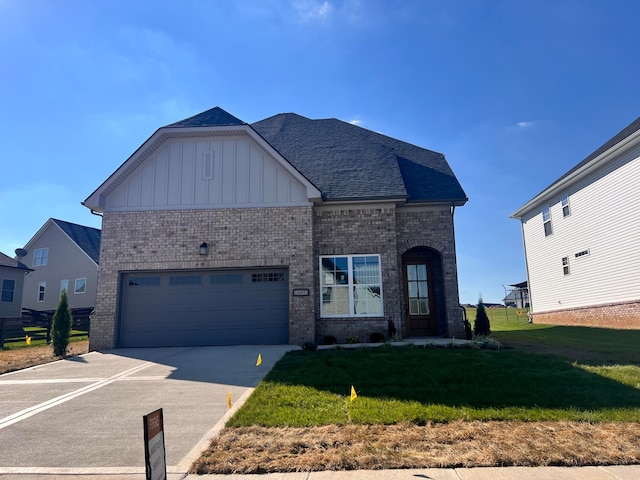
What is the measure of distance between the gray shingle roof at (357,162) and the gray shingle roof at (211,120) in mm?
2716

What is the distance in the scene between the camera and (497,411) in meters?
5.57

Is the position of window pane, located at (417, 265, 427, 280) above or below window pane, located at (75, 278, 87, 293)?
below

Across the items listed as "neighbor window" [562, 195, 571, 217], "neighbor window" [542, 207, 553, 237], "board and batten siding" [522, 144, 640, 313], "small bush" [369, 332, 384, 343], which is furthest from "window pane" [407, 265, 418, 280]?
"neighbor window" [542, 207, 553, 237]

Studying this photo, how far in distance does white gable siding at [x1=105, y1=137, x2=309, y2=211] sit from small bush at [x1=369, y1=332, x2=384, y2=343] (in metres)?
4.84

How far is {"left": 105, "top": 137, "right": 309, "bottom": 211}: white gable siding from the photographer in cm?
1370

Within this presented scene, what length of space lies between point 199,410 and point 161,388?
6.14 ft

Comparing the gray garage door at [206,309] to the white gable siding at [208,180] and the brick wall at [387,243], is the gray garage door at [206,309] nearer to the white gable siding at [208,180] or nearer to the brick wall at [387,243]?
the brick wall at [387,243]

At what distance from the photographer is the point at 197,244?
44.1ft

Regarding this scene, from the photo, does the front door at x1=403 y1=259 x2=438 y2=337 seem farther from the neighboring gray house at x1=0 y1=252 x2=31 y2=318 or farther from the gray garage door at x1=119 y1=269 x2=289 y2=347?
the neighboring gray house at x1=0 y1=252 x2=31 y2=318

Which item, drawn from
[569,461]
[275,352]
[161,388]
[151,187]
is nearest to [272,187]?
[151,187]

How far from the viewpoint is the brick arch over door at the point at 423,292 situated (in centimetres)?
1406

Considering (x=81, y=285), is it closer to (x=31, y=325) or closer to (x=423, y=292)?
(x=31, y=325)

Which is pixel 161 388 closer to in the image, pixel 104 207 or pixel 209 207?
pixel 209 207

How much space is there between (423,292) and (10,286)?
25260mm
